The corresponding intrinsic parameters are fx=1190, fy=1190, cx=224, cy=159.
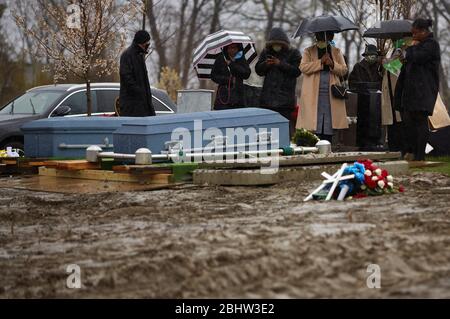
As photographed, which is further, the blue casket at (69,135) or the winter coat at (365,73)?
the winter coat at (365,73)

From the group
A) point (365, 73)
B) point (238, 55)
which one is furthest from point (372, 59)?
point (238, 55)

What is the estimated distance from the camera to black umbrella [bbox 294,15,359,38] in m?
17.4

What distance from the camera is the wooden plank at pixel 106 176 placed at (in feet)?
45.3

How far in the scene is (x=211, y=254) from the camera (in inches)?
316

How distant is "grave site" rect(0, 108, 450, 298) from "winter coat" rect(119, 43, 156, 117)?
816 millimetres

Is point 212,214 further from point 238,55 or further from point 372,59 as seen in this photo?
point 372,59

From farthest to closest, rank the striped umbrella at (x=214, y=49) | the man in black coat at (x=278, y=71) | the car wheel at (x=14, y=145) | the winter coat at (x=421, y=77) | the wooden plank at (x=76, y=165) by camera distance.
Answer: the car wheel at (x=14, y=145) < the striped umbrella at (x=214, y=49) < the man in black coat at (x=278, y=71) < the winter coat at (x=421, y=77) < the wooden plank at (x=76, y=165)

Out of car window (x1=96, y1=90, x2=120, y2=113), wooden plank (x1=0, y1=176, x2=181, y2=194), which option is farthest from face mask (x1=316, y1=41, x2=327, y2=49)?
car window (x1=96, y1=90, x2=120, y2=113)

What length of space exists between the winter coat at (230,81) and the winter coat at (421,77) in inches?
111

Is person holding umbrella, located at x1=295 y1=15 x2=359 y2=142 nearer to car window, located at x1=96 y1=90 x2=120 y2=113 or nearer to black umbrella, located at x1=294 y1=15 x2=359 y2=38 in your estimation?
black umbrella, located at x1=294 y1=15 x2=359 y2=38

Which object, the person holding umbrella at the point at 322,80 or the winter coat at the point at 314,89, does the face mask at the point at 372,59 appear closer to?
the person holding umbrella at the point at 322,80

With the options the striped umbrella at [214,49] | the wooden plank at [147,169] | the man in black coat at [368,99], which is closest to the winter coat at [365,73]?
the man in black coat at [368,99]
